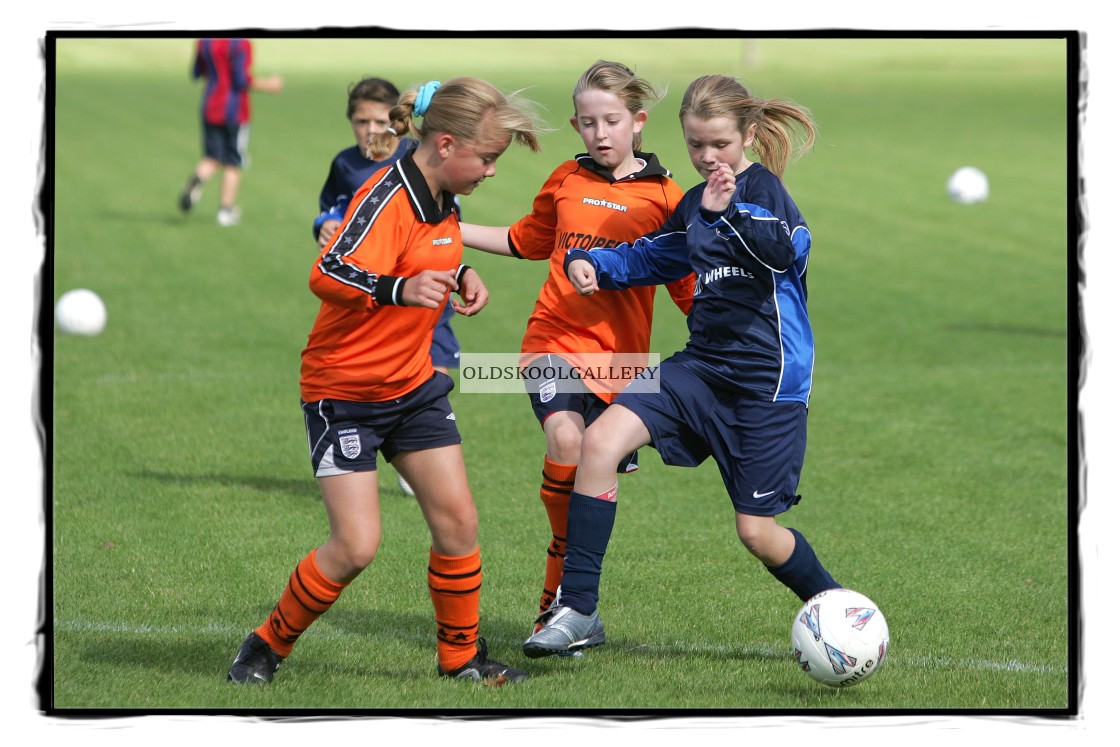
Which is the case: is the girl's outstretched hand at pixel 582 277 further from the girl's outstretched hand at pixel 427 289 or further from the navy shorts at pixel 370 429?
the girl's outstretched hand at pixel 427 289

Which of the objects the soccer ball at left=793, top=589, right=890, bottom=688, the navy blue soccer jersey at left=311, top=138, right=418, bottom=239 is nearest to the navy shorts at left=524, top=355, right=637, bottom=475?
the soccer ball at left=793, top=589, right=890, bottom=688

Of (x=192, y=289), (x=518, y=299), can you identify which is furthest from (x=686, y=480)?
(x=192, y=289)

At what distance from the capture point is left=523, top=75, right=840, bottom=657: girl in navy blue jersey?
5184 mm

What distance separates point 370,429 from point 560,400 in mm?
1058

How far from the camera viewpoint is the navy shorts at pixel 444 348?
25.1ft

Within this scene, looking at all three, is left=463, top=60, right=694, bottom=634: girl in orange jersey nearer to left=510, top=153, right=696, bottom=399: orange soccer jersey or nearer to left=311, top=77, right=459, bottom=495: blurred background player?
left=510, top=153, right=696, bottom=399: orange soccer jersey

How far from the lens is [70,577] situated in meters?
6.36

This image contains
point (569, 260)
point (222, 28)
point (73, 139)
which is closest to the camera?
point (222, 28)

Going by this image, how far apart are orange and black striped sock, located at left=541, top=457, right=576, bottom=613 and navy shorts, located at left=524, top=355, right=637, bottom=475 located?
19 cm

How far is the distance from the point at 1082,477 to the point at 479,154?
7.75ft

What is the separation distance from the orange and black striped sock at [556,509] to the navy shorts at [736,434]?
0.58 metres

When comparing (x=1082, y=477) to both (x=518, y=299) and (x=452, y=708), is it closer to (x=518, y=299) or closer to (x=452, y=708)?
(x=452, y=708)

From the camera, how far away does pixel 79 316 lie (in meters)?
12.5

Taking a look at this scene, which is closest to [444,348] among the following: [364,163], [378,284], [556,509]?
[364,163]
